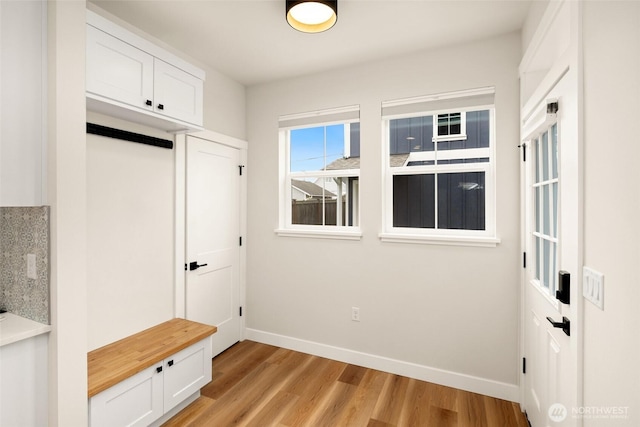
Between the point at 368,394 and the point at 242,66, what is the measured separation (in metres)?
3.07

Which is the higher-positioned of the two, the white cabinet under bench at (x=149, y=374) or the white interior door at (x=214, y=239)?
the white interior door at (x=214, y=239)

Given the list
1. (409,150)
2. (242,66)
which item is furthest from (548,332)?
(242,66)

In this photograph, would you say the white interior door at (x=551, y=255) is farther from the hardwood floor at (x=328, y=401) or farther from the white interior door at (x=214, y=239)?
the white interior door at (x=214, y=239)

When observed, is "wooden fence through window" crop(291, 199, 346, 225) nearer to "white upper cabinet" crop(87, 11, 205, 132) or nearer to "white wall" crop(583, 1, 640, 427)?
"white upper cabinet" crop(87, 11, 205, 132)

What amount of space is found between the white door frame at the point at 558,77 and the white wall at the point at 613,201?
30 mm

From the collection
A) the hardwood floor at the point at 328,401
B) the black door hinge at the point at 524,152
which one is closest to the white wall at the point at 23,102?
the hardwood floor at the point at 328,401

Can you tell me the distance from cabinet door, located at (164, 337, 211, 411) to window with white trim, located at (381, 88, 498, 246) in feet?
5.72

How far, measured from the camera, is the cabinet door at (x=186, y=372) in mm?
2131

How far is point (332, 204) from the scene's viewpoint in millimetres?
3227

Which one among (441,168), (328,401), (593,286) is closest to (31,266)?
(328,401)

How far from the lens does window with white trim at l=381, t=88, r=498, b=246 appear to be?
2584mm

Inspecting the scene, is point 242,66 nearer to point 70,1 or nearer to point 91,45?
point 91,45

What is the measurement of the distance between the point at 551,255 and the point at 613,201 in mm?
824

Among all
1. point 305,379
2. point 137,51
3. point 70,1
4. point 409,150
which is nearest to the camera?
point 70,1
